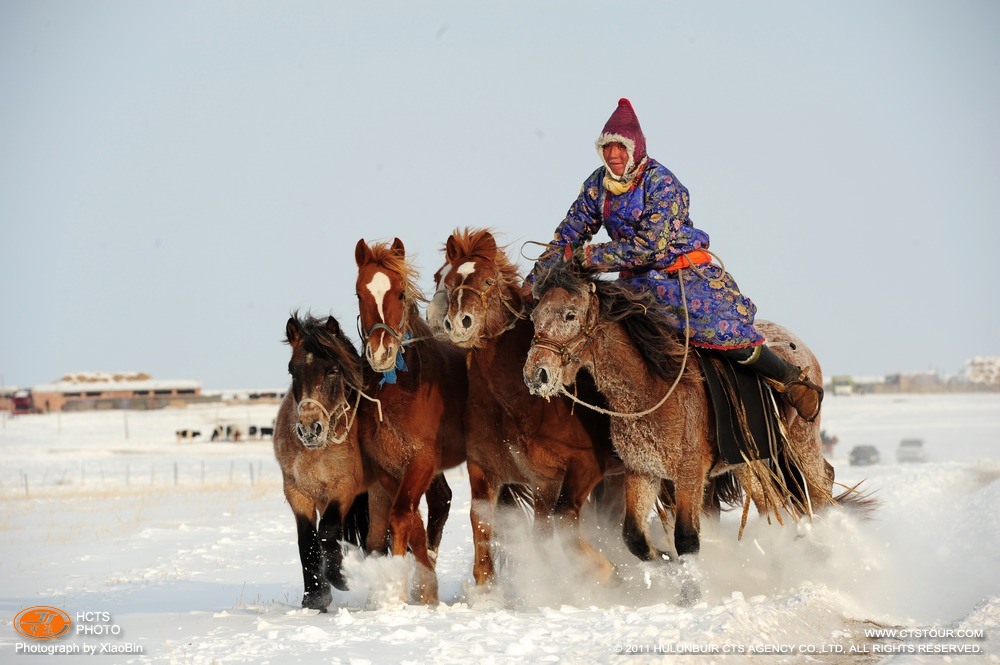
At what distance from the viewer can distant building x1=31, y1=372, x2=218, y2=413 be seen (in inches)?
2832

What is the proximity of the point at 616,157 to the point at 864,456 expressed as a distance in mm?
→ 27073

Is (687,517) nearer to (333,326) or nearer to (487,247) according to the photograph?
(487,247)

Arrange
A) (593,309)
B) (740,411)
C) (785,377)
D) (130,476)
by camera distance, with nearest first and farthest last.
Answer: (593,309) < (740,411) < (785,377) < (130,476)

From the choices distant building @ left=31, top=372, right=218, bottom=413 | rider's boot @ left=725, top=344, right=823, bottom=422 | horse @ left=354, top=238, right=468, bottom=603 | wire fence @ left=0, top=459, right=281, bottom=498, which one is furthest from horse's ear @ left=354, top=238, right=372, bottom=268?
distant building @ left=31, top=372, right=218, bottom=413

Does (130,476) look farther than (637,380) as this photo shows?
Yes

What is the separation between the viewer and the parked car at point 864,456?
3134 cm

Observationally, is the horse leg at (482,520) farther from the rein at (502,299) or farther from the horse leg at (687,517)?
the horse leg at (687,517)

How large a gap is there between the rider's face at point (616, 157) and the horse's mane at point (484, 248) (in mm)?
1016

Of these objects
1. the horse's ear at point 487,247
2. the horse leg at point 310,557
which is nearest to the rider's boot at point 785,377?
the horse's ear at point 487,247

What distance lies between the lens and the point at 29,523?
1608 centimetres

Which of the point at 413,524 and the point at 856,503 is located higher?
the point at 413,524

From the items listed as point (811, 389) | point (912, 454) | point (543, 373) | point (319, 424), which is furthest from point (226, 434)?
point (543, 373)

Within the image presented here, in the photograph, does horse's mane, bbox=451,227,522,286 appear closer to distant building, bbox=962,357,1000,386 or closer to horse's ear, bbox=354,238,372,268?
horse's ear, bbox=354,238,372,268

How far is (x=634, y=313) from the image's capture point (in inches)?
284
